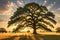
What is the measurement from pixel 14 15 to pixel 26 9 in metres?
3.76

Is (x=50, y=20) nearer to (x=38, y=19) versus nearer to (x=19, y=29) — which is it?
(x=38, y=19)

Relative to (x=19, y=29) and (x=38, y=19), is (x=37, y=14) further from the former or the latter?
(x=19, y=29)

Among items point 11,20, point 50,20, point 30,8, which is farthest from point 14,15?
point 50,20

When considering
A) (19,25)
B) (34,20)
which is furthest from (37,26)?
(19,25)

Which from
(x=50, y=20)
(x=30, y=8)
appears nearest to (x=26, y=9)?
(x=30, y=8)

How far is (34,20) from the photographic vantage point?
158 ft

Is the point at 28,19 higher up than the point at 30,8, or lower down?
lower down

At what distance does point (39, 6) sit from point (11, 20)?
878cm

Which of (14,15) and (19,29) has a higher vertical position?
(14,15)

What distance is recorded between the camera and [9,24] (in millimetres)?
46250

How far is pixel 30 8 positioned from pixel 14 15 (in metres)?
5.03

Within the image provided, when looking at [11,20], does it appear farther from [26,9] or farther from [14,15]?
[26,9]

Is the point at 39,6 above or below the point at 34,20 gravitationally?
above

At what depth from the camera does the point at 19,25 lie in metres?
47.1
